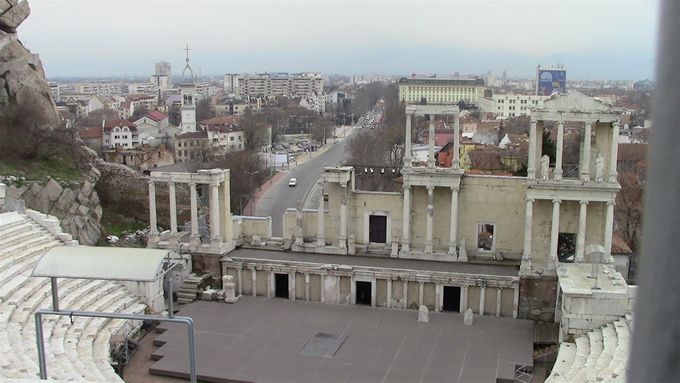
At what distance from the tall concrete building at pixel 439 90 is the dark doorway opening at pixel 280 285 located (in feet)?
279

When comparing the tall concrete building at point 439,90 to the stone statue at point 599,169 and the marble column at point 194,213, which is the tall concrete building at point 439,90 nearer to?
the marble column at point 194,213

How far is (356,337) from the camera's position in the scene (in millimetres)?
19250

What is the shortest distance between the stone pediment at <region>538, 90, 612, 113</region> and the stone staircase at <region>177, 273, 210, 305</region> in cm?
1252

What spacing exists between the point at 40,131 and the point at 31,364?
2338 cm

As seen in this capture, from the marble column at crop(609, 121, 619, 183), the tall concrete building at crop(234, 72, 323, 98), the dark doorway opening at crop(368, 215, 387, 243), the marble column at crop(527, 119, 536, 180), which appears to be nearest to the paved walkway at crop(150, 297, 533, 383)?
the dark doorway opening at crop(368, 215, 387, 243)

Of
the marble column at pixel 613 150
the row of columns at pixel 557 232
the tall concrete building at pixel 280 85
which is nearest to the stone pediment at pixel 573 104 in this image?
the marble column at pixel 613 150

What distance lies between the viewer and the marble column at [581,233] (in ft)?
68.1

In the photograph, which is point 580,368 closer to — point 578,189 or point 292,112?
point 578,189

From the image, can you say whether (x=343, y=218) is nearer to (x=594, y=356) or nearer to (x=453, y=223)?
(x=453, y=223)

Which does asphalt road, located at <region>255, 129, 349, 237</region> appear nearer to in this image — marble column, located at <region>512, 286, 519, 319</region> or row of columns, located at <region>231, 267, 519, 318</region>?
row of columns, located at <region>231, 267, 519, 318</region>

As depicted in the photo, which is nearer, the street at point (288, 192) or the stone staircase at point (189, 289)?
the stone staircase at point (189, 289)

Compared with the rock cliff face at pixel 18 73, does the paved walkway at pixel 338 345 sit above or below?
below

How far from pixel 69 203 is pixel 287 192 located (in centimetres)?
1904

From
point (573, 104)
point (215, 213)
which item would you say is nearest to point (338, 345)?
point (215, 213)
